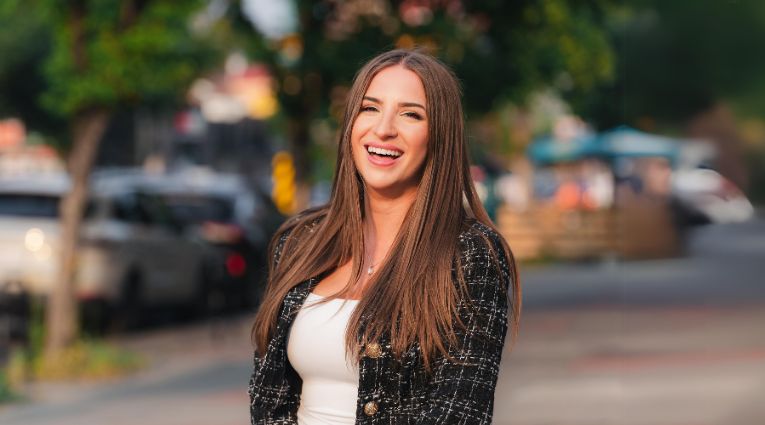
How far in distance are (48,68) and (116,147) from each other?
87.0ft

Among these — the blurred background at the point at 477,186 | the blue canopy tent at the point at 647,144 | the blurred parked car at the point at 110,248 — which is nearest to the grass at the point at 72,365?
the blurred background at the point at 477,186

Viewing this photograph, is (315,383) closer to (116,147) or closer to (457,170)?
(457,170)

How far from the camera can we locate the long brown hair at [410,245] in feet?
9.50

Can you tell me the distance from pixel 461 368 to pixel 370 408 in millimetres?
191

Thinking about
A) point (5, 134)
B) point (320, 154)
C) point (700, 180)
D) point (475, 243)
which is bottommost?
point (475, 243)

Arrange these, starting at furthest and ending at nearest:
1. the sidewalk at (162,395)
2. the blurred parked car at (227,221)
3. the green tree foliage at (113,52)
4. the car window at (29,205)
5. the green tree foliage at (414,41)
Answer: the blurred parked car at (227,221), the green tree foliage at (414,41), the car window at (29,205), the green tree foliage at (113,52), the sidewalk at (162,395)

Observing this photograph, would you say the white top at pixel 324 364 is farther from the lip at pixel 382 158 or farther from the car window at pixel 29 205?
the car window at pixel 29 205

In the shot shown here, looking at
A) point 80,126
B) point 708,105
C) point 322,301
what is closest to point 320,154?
point 80,126

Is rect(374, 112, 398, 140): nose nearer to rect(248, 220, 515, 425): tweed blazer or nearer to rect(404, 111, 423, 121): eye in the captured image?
rect(404, 111, 423, 121): eye

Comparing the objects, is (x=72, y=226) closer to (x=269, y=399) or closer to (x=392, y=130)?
(x=269, y=399)

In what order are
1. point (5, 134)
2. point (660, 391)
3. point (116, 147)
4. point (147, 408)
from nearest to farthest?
point (660, 391) < point (147, 408) < point (116, 147) < point (5, 134)

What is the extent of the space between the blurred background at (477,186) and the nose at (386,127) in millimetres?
291

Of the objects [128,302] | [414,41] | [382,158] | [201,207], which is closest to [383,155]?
[382,158]

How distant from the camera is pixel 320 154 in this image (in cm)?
2250
